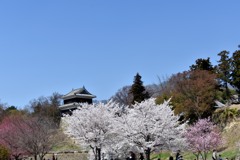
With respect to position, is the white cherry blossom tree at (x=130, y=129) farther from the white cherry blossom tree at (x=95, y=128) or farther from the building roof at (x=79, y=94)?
the building roof at (x=79, y=94)

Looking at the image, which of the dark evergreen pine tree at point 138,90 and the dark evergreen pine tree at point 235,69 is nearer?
the dark evergreen pine tree at point 235,69

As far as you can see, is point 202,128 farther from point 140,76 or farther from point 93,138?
point 140,76

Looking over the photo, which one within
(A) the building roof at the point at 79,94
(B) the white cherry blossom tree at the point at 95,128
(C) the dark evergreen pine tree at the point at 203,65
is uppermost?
(A) the building roof at the point at 79,94

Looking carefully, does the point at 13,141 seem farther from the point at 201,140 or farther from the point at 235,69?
the point at 235,69

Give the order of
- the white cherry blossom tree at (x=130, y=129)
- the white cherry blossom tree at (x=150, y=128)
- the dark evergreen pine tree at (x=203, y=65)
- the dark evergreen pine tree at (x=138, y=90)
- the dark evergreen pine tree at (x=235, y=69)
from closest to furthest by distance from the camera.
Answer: the white cherry blossom tree at (x=150, y=128) → the white cherry blossom tree at (x=130, y=129) → the dark evergreen pine tree at (x=235, y=69) → the dark evergreen pine tree at (x=203, y=65) → the dark evergreen pine tree at (x=138, y=90)

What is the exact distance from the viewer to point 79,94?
2660 inches

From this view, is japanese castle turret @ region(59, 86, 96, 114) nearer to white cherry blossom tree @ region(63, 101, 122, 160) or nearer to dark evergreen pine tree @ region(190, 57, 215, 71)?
dark evergreen pine tree @ region(190, 57, 215, 71)

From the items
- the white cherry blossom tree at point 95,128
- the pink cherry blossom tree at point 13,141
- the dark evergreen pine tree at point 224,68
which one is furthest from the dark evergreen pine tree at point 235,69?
the pink cherry blossom tree at point 13,141

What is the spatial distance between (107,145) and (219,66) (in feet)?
68.0

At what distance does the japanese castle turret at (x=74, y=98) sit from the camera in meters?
67.1

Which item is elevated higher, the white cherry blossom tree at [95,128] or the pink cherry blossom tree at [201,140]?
the white cherry blossom tree at [95,128]

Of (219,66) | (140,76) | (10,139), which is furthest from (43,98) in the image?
(219,66)

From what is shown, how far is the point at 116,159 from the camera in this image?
3053 centimetres

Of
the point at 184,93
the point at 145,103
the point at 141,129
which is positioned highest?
the point at 184,93
